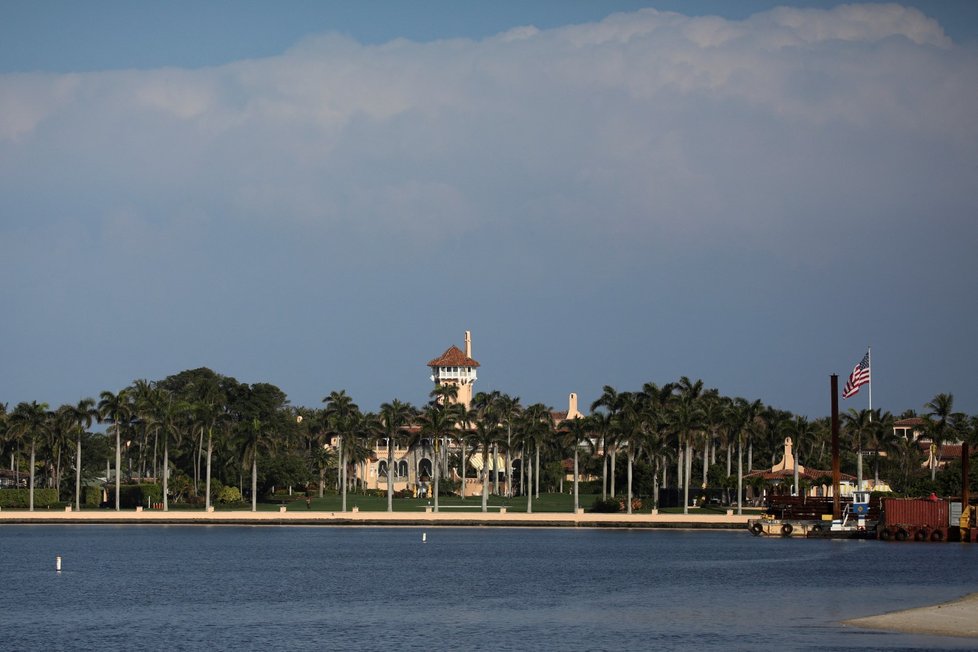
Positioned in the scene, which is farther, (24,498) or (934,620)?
(24,498)

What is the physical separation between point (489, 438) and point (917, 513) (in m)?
53.0

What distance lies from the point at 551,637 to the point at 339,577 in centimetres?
2994

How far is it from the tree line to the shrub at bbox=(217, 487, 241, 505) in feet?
0.98

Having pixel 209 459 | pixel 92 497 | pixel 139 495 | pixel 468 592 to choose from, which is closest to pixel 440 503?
pixel 209 459

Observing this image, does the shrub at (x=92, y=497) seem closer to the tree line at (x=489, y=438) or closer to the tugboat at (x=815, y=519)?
the tree line at (x=489, y=438)

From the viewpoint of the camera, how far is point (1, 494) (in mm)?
160000

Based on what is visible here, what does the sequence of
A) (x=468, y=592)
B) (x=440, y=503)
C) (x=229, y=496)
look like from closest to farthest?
1. (x=468, y=592)
2. (x=229, y=496)
3. (x=440, y=503)

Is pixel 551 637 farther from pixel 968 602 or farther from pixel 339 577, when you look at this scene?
pixel 339 577

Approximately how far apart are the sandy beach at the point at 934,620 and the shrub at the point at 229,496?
111501 mm

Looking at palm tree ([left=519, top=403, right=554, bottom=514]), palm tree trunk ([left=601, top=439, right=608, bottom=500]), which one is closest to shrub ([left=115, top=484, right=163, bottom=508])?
palm tree ([left=519, top=403, right=554, bottom=514])

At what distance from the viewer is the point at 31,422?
153 meters

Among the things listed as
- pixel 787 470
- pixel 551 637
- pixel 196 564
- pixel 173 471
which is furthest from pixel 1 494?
pixel 551 637

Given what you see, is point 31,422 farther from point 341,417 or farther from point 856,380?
point 856,380

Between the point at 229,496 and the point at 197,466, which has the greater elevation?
the point at 197,466
